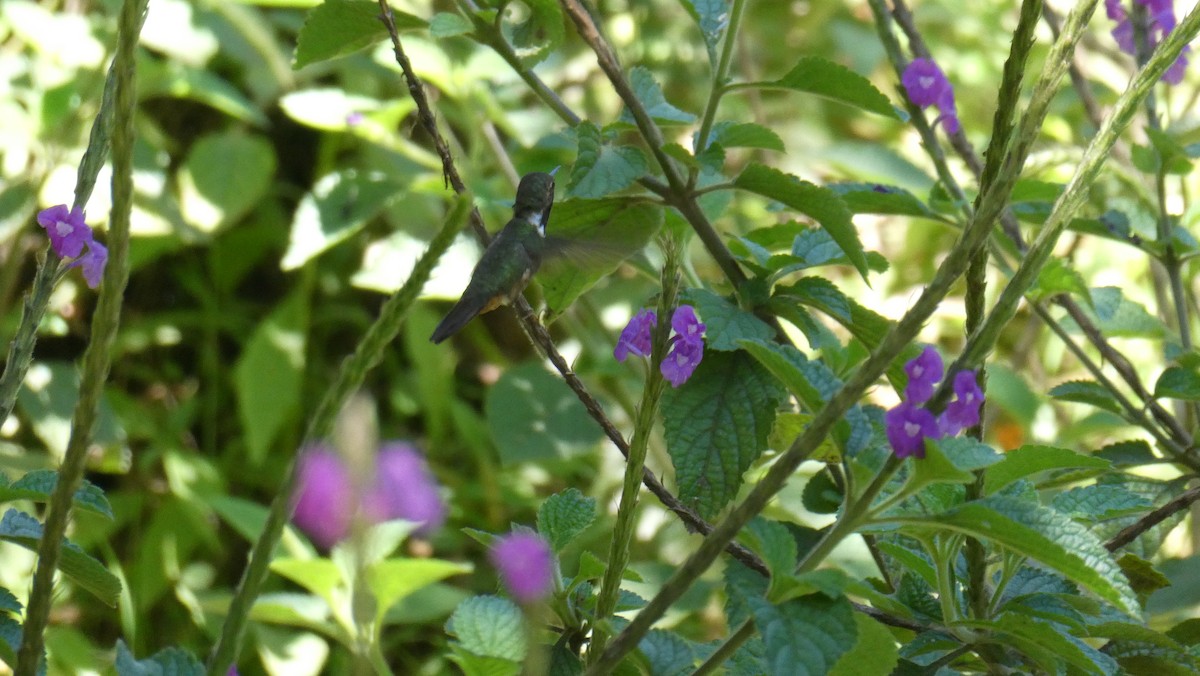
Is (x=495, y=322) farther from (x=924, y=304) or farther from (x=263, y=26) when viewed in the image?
(x=924, y=304)

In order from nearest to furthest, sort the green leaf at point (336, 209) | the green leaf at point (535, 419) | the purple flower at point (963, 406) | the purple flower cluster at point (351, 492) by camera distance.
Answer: the purple flower cluster at point (351, 492)
the purple flower at point (963, 406)
the green leaf at point (535, 419)
the green leaf at point (336, 209)

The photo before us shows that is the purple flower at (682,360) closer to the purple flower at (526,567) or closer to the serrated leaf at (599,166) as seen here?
the serrated leaf at (599,166)

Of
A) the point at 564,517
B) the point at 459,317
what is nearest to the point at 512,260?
the point at 459,317

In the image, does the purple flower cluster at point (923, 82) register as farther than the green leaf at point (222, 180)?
No

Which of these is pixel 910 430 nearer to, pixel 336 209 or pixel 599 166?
pixel 599 166

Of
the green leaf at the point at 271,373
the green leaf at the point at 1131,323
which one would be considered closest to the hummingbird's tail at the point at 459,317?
the green leaf at the point at 1131,323

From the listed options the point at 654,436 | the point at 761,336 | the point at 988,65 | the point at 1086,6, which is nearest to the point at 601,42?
the point at 761,336

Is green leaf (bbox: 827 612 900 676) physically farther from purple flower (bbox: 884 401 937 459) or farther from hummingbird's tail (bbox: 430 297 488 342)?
hummingbird's tail (bbox: 430 297 488 342)
